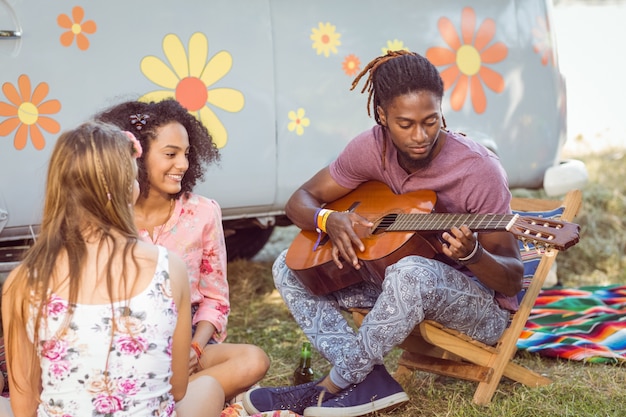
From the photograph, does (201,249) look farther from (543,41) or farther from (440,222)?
(543,41)

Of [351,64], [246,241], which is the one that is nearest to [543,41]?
[351,64]

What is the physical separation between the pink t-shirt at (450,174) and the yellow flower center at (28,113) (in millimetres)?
1425

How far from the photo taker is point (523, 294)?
12.3 ft

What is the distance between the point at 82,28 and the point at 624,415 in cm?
290

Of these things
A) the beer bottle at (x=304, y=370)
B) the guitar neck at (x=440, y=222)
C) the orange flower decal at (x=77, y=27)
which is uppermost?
the orange flower decal at (x=77, y=27)

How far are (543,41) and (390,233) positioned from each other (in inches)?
101

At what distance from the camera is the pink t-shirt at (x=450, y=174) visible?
328 cm

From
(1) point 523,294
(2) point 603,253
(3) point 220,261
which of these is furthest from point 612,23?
(3) point 220,261

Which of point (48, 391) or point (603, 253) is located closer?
point (48, 391)

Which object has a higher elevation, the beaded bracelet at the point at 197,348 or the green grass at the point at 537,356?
the beaded bracelet at the point at 197,348

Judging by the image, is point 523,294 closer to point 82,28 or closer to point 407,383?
point 407,383

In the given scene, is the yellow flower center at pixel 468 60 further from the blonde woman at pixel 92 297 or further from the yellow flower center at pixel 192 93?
the blonde woman at pixel 92 297

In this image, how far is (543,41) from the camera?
537cm

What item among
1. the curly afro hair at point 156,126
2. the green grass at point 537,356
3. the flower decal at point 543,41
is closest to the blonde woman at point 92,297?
the curly afro hair at point 156,126
